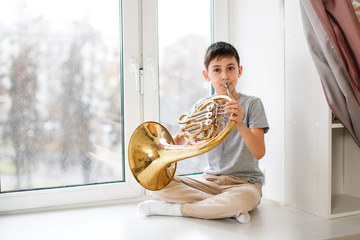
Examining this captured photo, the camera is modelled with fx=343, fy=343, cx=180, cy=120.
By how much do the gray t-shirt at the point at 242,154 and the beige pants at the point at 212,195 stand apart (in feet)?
0.11

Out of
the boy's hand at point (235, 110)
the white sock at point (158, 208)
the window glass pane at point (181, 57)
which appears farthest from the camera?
the window glass pane at point (181, 57)

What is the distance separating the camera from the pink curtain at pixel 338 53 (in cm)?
121

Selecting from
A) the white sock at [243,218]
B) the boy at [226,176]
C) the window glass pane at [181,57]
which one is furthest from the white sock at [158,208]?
the window glass pane at [181,57]

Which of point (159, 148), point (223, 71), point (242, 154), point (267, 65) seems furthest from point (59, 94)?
point (267, 65)

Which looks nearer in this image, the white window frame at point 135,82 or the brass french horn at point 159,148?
the brass french horn at point 159,148

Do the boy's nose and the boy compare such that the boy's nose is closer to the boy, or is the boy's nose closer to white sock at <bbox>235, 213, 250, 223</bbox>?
the boy

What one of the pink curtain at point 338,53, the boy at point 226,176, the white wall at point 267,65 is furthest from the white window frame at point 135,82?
the pink curtain at point 338,53

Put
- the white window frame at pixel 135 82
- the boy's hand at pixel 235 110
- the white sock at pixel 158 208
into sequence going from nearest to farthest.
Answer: the boy's hand at pixel 235 110
the white sock at pixel 158 208
the white window frame at pixel 135 82

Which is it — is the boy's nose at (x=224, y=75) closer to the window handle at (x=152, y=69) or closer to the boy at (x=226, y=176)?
the boy at (x=226, y=176)

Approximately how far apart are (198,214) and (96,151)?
545 millimetres

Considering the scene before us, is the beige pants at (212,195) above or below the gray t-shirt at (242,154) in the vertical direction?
below

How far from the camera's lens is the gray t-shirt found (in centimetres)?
136

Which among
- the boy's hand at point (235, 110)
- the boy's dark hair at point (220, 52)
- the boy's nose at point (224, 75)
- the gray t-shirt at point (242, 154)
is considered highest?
the boy's dark hair at point (220, 52)

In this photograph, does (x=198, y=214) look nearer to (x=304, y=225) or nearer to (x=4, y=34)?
(x=304, y=225)
